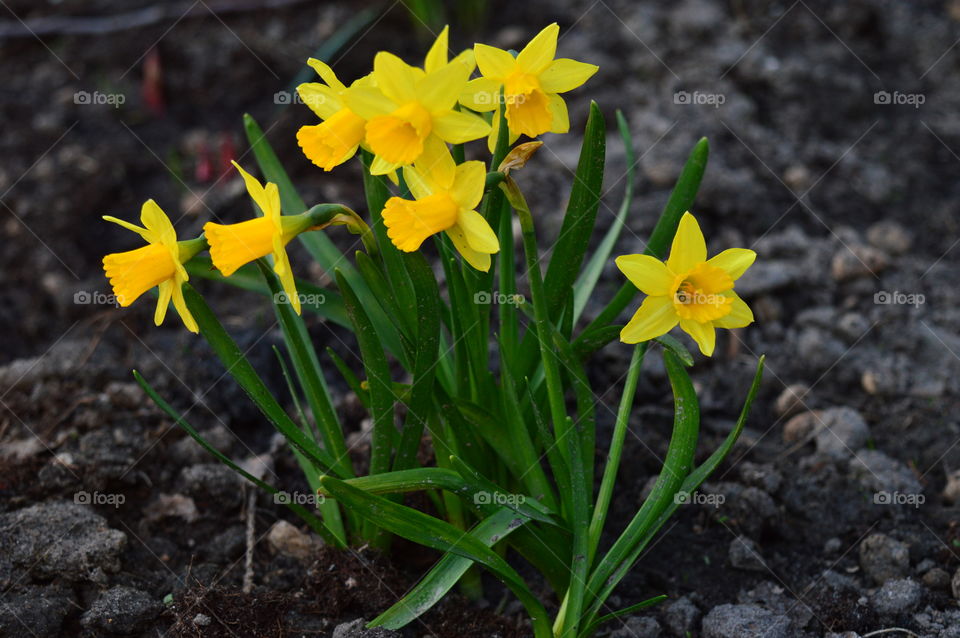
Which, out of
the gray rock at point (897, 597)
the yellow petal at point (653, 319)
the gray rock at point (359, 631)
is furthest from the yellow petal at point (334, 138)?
the gray rock at point (897, 597)

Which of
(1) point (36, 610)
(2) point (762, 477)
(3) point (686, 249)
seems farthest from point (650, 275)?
(1) point (36, 610)

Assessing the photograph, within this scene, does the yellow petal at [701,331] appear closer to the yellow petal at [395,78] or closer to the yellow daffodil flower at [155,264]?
the yellow petal at [395,78]

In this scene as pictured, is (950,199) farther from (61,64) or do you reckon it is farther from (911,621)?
(61,64)

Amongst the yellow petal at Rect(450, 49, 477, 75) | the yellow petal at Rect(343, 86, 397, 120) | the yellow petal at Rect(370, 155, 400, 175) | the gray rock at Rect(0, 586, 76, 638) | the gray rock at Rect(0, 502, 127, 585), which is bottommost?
the gray rock at Rect(0, 586, 76, 638)

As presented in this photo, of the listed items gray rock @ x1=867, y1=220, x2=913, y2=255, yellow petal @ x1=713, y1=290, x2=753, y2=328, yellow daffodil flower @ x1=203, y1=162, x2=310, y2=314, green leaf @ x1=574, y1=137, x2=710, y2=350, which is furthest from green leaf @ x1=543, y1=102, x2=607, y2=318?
gray rock @ x1=867, y1=220, x2=913, y2=255

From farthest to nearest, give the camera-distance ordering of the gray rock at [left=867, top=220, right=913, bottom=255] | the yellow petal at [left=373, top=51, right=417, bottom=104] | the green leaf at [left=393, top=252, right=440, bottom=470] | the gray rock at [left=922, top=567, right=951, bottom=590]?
the gray rock at [left=867, top=220, right=913, bottom=255]
the gray rock at [left=922, top=567, right=951, bottom=590]
the green leaf at [left=393, top=252, right=440, bottom=470]
the yellow petal at [left=373, top=51, right=417, bottom=104]

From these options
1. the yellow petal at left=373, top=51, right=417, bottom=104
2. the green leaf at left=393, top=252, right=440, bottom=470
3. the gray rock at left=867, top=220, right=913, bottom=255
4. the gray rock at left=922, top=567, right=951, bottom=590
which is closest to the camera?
the yellow petal at left=373, top=51, right=417, bottom=104

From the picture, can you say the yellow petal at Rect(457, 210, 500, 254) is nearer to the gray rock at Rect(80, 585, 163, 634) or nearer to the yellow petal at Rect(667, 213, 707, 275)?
the yellow petal at Rect(667, 213, 707, 275)
